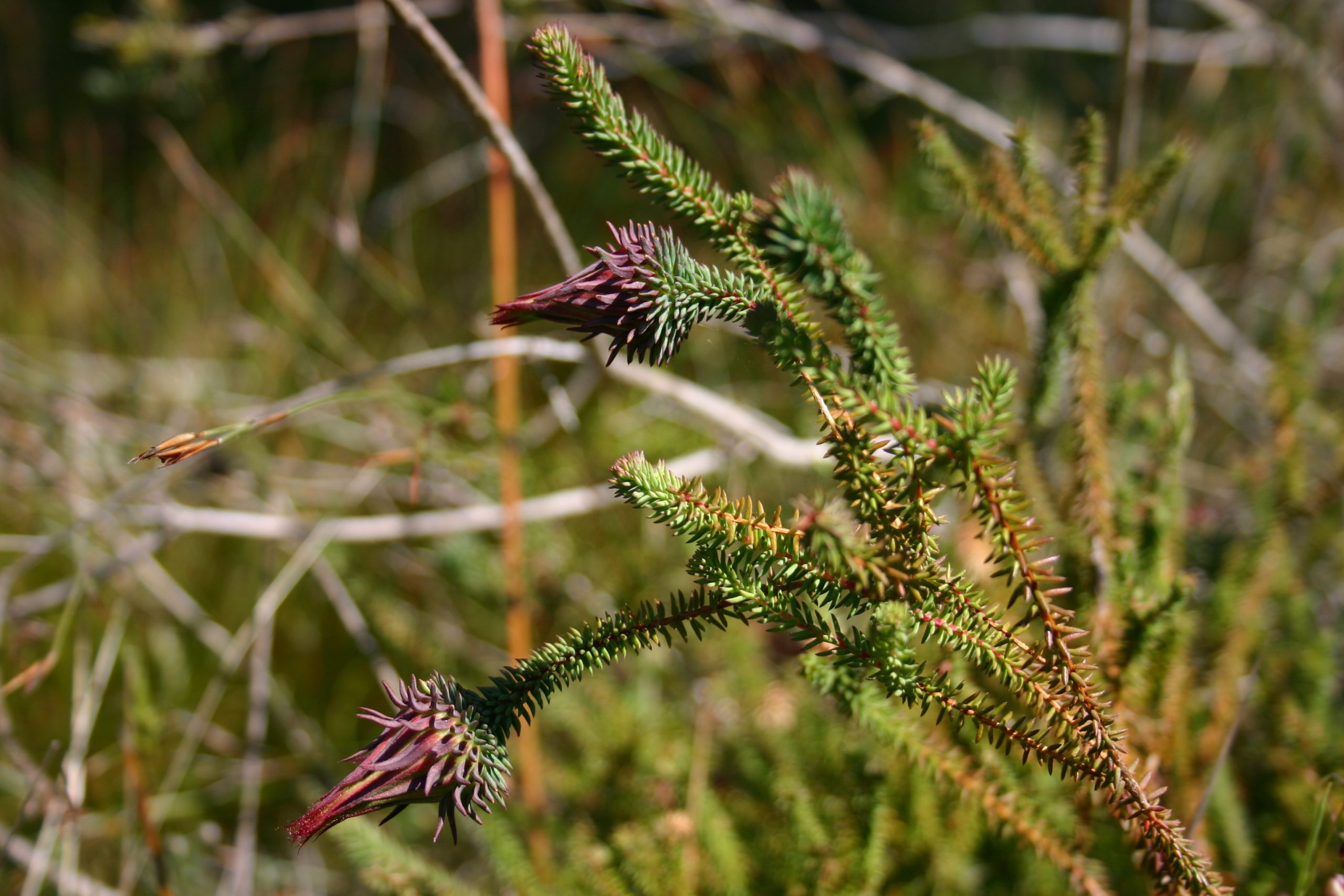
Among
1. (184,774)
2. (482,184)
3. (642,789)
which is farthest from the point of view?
(482,184)

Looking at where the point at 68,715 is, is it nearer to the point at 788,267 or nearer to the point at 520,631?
the point at 520,631

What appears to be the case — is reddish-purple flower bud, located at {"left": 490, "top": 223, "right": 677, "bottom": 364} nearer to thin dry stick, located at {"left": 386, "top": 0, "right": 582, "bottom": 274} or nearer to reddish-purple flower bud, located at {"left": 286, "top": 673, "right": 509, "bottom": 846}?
reddish-purple flower bud, located at {"left": 286, "top": 673, "right": 509, "bottom": 846}

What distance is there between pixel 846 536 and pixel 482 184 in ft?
8.07

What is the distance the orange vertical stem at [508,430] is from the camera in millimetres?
991

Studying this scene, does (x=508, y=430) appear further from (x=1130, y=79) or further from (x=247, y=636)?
(x=1130, y=79)

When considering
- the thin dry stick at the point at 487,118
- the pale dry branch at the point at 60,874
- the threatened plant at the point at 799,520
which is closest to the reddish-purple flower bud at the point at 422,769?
the threatened plant at the point at 799,520

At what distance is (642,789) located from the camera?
3.27 ft

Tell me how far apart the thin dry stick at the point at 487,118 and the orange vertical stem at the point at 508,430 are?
0.62 feet

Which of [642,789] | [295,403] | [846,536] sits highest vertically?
[846,536]

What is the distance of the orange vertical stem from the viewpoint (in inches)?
39.0

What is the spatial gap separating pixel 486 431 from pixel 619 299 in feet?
2.20

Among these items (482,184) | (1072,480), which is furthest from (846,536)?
(482,184)

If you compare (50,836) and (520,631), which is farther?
(520,631)

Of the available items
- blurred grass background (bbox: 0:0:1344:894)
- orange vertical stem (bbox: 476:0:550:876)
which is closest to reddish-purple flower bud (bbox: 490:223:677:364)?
blurred grass background (bbox: 0:0:1344:894)
